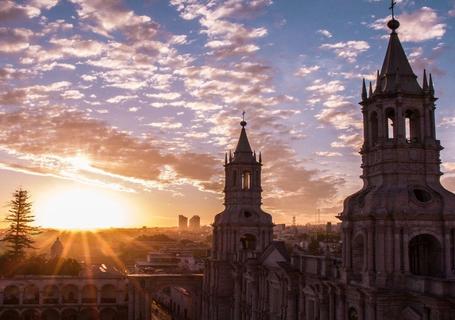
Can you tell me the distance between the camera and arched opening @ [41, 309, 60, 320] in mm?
57438

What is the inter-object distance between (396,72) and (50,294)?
46377 mm

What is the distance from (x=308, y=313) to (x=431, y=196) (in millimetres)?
10600

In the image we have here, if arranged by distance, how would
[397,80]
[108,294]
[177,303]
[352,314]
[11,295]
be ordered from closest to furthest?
[397,80], [352,314], [11,295], [108,294], [177,303]

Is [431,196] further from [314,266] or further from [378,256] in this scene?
[314,266]

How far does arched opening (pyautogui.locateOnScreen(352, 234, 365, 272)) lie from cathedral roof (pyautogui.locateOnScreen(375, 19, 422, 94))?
7.24m

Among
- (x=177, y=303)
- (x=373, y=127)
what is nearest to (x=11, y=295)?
(x=177, y=303)

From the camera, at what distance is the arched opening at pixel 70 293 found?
58.4 meters

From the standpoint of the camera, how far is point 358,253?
26.1m

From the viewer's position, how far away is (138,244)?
588 ft

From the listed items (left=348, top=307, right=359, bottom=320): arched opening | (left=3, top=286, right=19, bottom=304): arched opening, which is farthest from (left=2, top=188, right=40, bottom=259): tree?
(left=348, top=307, right=359, bottom=320): arched opening

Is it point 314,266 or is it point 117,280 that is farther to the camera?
point 117,280

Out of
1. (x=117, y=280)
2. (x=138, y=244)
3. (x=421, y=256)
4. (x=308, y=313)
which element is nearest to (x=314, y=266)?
(x=308, y=313)

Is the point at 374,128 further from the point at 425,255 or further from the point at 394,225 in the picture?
the point at 425,255

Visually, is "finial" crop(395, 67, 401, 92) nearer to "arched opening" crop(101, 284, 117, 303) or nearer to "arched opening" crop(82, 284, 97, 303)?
"arched opening" crop(101, 284, 117, 303)
